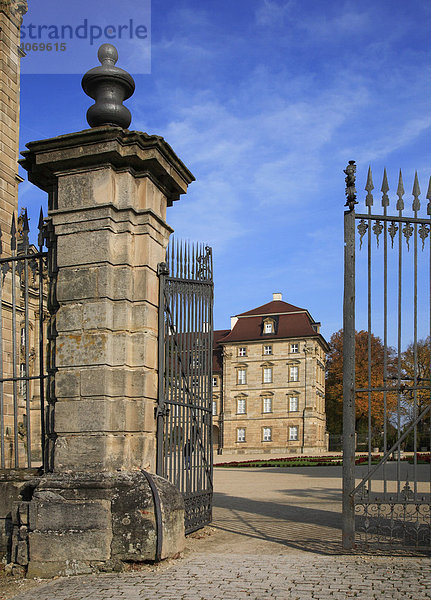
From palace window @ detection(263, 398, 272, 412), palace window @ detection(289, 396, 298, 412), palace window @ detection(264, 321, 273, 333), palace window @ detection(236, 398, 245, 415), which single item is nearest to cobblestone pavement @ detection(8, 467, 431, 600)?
palace window @ detection(289, 396, 298, 412)

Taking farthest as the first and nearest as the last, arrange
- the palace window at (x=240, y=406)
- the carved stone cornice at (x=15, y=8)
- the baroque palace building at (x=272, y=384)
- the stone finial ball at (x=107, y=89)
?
1. the palace window at (x=240, y=406)
2. the baroque palace building at (x=272, y=384)
3. the carved stone cornice at (x=15, y=8)
4. the stone finial ball at (x=107, y=89)

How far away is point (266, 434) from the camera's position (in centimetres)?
4819

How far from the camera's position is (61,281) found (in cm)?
585

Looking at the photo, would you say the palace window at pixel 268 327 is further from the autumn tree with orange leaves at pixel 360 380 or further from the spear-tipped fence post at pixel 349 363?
the spear-tipped fence post at pixel 349 363

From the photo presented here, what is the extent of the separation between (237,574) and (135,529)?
36.3 inches

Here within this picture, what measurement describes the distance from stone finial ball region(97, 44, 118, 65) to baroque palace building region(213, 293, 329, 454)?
41.9 meters

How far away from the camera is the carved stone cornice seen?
560 inches

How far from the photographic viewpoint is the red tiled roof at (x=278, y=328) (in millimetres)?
47969

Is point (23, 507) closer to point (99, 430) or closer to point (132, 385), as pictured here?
point (99, 430)

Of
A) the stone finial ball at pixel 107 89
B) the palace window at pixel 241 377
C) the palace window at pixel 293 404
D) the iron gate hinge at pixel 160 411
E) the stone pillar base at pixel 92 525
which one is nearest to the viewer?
the stone pillar base at pixel 92 525

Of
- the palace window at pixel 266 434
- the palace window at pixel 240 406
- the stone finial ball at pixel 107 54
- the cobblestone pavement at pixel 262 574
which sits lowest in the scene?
the palace window at pixel 266 434

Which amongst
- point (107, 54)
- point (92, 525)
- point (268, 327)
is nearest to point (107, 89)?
point (107, 54)

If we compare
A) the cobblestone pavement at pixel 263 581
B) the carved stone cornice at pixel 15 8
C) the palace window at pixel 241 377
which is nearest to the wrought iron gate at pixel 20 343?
the cobblestone pavement at pixel 263 581

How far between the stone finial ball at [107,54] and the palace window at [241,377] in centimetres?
4453
